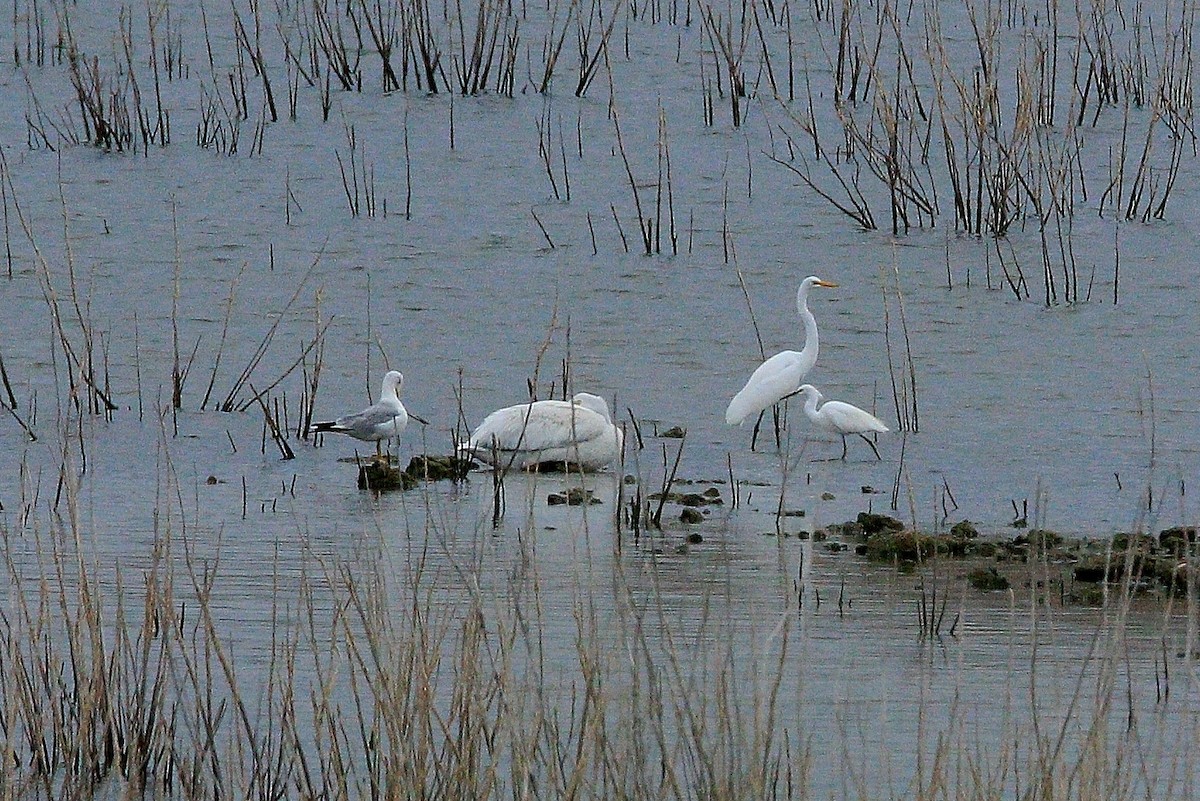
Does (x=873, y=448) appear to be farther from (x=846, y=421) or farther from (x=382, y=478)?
(x=382, y=478)

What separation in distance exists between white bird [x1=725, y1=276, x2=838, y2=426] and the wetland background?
0.55 feet

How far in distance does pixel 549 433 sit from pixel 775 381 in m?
1.54

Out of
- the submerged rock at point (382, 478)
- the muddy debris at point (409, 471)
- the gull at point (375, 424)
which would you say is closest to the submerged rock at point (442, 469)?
the muddy debris at point (409, 471)

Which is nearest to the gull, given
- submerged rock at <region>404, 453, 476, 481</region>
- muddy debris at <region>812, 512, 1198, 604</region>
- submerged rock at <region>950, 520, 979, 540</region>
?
submerged rock at <region>404, 453, 476, 481</region>

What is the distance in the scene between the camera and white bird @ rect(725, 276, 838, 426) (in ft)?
31.8

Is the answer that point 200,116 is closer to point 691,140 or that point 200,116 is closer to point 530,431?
point 691,140

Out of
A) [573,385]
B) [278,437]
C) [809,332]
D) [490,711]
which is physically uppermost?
[809,332]

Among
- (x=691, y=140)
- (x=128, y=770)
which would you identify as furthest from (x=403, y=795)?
(x=691, y=140)

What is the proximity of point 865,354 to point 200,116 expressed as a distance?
A: 626cm

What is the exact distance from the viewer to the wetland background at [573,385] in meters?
3.90

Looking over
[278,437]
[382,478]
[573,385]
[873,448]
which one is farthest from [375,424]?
[873,448]

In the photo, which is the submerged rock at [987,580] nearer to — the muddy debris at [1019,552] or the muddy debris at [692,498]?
the muddy debris at [1019,552]

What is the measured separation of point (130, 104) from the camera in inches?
625

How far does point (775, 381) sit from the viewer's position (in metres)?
9.91
